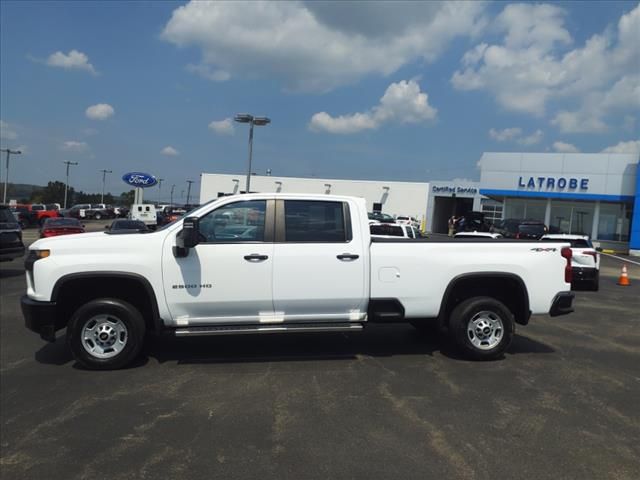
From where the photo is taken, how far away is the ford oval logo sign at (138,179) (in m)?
36.8

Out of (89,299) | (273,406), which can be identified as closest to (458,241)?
(273,406)

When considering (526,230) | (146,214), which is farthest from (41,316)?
(146,214)

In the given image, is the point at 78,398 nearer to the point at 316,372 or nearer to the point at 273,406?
the point at 273,406

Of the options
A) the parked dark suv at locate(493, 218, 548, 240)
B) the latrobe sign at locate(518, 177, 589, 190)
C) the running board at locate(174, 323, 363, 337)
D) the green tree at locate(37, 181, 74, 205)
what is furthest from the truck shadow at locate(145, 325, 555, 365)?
the green tree at locate(37, 181, 74, 205)

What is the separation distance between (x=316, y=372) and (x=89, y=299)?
274 centimetres

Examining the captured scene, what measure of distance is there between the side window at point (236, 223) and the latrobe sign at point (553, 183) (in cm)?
3271

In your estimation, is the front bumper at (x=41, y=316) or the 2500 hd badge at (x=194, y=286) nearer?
the front bumper at (x=41, y=316)

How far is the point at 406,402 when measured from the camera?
190 inches

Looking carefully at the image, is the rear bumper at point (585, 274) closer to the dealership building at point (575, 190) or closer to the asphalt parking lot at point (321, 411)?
the asphalt parking lot at point (321, 411)

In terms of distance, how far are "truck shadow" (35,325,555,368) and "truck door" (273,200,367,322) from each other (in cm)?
70

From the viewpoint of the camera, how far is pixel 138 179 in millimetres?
36906

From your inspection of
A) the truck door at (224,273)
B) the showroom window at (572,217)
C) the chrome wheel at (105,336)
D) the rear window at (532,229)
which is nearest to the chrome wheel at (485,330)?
the truck door at (224,273)

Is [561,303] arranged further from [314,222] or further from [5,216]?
[5,216]

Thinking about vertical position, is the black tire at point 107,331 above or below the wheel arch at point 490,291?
below
